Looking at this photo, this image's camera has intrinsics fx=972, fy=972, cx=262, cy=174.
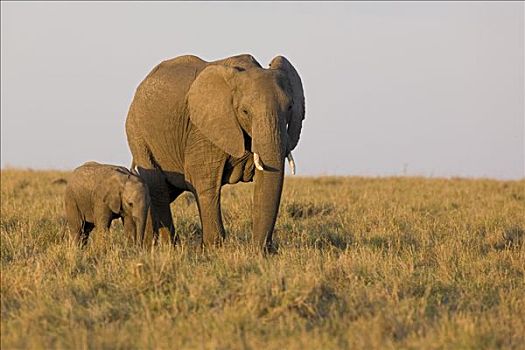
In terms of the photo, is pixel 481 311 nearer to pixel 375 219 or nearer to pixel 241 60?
pixel 241 60

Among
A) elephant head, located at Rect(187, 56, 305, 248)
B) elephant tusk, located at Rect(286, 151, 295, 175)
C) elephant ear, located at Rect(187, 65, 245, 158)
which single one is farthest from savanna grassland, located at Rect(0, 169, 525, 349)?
elephant ear, located at Rect(187, 65, 245, 158)

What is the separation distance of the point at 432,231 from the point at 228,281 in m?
5.22

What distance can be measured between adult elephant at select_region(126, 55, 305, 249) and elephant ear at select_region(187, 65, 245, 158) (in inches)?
0.4

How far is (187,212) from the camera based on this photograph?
14898 mm

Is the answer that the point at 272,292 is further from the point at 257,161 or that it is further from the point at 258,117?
the point at 258,117

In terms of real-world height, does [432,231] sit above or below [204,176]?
below

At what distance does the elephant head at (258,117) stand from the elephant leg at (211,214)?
0.50 m

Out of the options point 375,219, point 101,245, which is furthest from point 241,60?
point 375,219

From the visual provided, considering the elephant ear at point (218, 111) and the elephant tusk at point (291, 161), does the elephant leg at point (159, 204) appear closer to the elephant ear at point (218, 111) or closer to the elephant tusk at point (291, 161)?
the elephant ear at point (218, 111)

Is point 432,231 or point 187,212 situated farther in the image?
point 187,212

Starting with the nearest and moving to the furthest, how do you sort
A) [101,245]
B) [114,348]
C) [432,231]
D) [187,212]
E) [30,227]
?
[114,348] → [101,245] → [30,227] → [432,231] → [187,212]

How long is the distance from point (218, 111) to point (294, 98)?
2.66 ft

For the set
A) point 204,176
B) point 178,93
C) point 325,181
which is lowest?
point 325,181

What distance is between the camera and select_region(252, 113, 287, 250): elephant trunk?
948 centimetres
